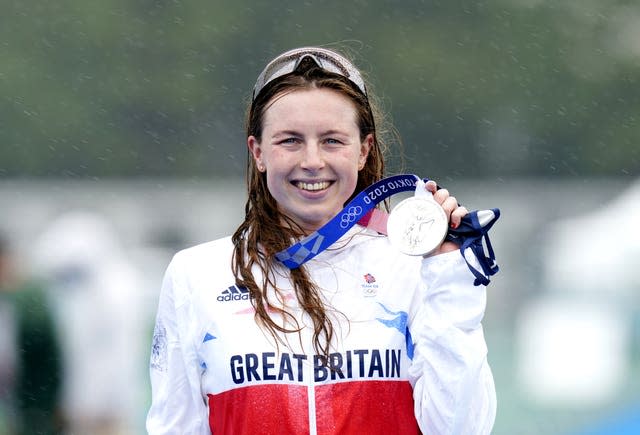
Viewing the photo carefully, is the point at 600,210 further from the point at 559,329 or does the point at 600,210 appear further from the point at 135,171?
the point at 135,171

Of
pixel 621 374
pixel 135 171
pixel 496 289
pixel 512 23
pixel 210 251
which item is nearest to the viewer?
pixel 210 251

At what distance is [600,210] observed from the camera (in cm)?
2019

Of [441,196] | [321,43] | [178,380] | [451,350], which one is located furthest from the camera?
[321,43]

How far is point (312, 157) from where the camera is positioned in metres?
3.25

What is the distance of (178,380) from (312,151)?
69 cm

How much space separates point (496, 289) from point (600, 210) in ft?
11.6

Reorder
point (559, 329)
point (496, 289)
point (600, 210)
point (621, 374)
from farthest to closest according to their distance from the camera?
point (600, 210)
point (496, 289)
point (559, 329)
point (621, 374)

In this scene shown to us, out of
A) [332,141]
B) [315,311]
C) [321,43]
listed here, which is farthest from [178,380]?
[321,43]

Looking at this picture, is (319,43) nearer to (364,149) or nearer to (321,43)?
(321,43)

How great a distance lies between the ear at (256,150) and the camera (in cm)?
342

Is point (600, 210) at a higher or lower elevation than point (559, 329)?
higher

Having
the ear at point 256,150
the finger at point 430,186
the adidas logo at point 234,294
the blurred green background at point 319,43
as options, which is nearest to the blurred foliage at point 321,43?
the blurred green background at point 319,43

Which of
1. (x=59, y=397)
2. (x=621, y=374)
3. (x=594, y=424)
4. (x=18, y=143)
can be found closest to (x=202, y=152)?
(x=18, y=143)

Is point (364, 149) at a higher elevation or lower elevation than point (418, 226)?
higher
